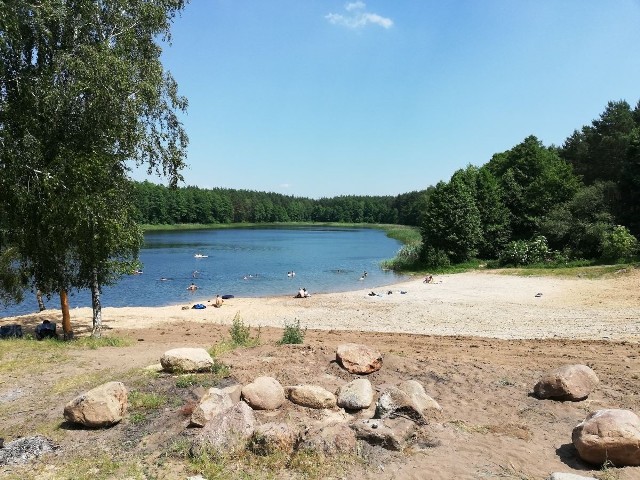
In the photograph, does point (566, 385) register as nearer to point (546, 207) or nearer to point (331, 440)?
point (331, 440)

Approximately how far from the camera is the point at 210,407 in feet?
28.7

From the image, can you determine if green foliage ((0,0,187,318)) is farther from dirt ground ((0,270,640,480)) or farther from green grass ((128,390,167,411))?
green grass ((128,390,167,411))

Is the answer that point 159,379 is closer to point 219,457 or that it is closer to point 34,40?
point 219,457

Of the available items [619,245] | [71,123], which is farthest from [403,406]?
[619,245]

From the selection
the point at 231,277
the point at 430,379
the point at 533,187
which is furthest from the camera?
the point at 533,187

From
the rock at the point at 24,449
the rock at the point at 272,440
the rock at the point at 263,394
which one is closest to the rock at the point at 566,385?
the rock at the point at 263,394

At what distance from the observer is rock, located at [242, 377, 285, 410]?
31.7ft

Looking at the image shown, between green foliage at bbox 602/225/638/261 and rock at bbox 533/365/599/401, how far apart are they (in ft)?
109

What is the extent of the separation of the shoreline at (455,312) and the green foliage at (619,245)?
23.4ft

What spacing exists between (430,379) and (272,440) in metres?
5.57

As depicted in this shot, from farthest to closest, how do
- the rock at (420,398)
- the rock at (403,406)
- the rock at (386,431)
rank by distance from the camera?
the rock at (420,398), the rock at (403,406), the rock at (386,431)

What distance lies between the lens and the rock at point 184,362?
1146cm

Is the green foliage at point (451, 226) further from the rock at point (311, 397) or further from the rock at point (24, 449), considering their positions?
the rock at point (24, 449)

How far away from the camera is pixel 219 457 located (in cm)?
758
